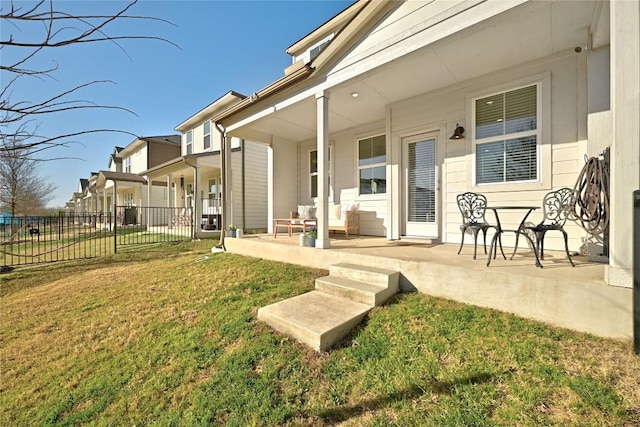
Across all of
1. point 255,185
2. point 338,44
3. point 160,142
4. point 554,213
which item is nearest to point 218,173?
point 255,185

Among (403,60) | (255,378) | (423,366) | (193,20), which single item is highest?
(403,60)

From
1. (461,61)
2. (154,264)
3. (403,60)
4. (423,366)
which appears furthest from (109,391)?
(461,61)

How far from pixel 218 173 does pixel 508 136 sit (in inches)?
437

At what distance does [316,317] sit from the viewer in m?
2.72

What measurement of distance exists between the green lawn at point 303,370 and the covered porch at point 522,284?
0.13 metres

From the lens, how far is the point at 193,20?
5.09 ft

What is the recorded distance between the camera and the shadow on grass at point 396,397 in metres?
1.82

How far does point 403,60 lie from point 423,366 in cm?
382

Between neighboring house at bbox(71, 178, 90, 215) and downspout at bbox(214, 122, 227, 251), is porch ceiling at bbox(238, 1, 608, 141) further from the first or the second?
neighboring house at bbox(71, 178, 90, 215)

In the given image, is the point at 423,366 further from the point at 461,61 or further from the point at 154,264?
the point at 154,264

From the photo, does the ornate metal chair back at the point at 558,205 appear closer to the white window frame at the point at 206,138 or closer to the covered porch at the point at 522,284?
the covered porch at the point at 522,284

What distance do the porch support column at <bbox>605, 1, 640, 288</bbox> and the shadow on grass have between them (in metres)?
1.51

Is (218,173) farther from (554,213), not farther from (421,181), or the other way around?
(554,213)

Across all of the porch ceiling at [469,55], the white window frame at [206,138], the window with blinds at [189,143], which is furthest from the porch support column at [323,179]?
the window with blinds at [189,143]
